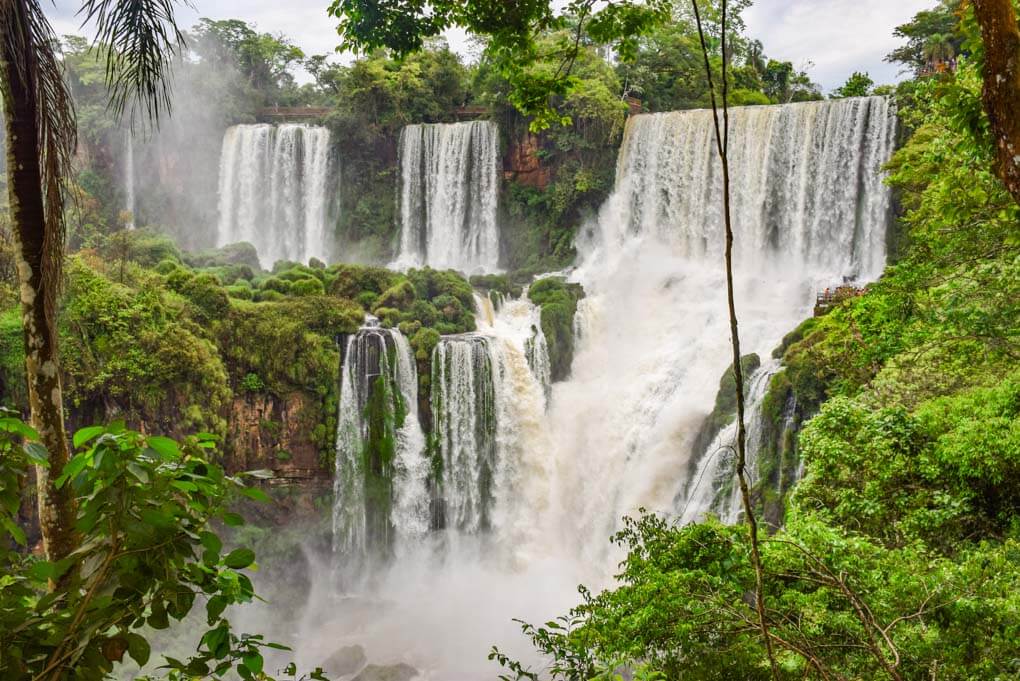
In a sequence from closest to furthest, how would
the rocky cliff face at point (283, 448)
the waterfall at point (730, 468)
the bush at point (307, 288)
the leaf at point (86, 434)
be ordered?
1. the leaf at point (86, 434)
2. the waterfall at point (730, 468)
3. the rocky cliff face at point (283, 448)
4. the bush at point (307, 288)

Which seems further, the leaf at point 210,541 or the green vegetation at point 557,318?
the green vegetation at point 557,318

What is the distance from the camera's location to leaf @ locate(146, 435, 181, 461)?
1640mm

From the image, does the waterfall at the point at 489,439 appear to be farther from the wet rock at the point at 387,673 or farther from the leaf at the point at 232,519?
the leaf at the point at 232,519

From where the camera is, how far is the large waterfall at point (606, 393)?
14.5 meters

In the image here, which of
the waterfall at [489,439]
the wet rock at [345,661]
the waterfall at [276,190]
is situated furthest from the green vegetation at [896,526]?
the waterfall at [276,190]

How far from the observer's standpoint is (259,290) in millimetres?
17031

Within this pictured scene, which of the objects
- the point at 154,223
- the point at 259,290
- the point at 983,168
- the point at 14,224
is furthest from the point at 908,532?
the point at 154,223

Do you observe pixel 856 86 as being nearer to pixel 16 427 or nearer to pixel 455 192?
pixel 455 192

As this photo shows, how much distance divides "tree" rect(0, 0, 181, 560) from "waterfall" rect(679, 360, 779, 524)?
10.5m

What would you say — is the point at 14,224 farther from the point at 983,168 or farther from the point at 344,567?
the point at 344,567

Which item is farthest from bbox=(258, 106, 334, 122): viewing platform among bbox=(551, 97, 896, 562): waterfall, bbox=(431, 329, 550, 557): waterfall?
bbox=(431, 329, 550, 557): waterfall

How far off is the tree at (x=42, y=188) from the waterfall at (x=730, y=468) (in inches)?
413

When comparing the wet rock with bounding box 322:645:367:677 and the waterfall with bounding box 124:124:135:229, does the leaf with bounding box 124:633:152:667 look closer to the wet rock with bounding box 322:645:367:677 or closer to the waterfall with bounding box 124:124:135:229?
the wet rock with bounding box 322:645:367:677

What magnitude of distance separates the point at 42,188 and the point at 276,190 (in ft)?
76.6
